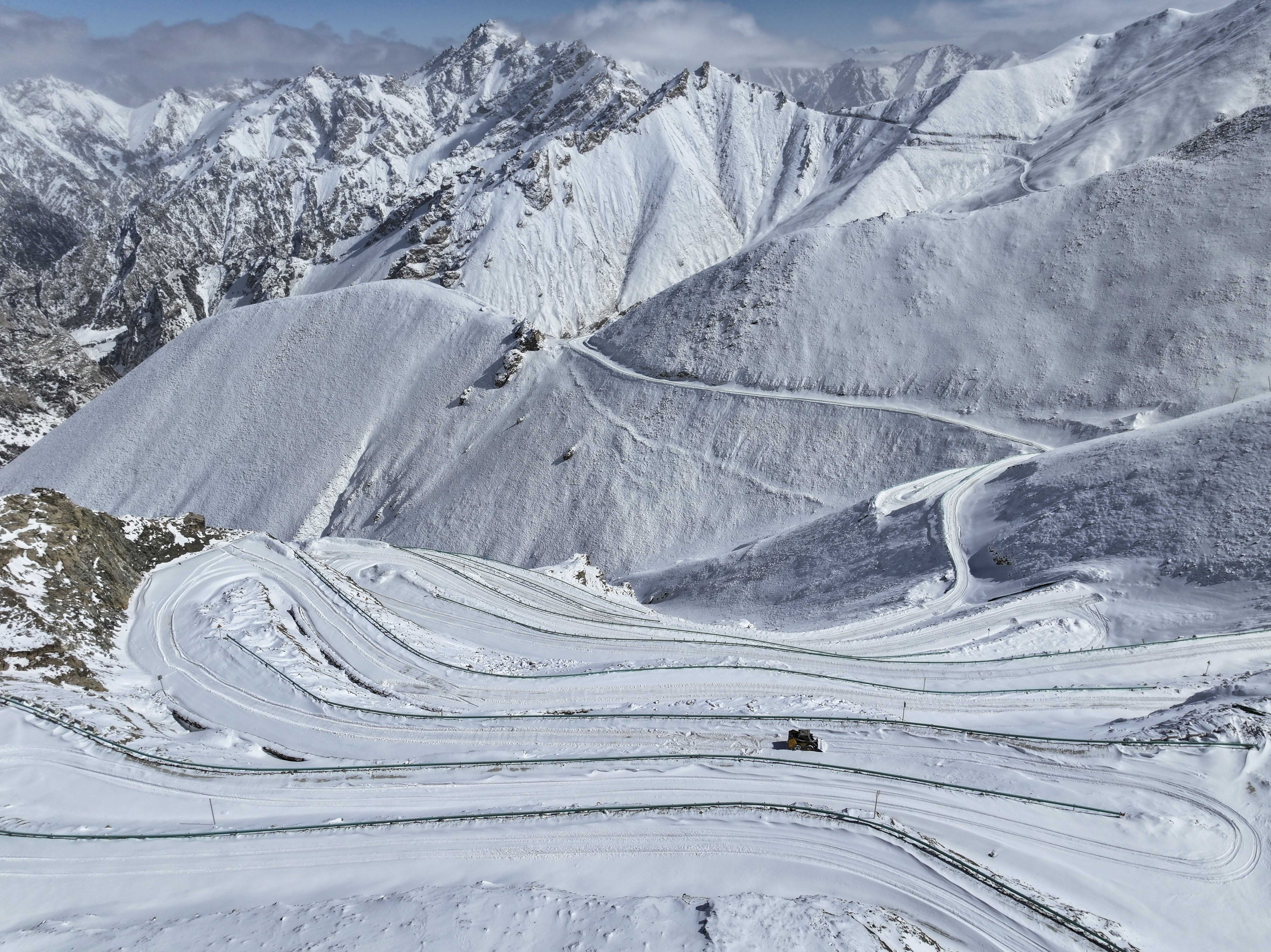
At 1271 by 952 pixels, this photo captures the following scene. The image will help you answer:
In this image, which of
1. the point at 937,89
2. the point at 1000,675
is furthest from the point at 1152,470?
the point at 937,89

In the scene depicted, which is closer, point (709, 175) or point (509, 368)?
point (509, 368)

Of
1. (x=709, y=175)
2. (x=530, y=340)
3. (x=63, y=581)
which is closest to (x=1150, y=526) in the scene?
(x=63, y=581)

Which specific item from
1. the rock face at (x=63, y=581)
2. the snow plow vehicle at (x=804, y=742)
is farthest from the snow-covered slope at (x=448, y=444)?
the snow plow vehicle at (x=804, y=742)

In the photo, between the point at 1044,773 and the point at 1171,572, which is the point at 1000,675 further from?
the point at 1171,572

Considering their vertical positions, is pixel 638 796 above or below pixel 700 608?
below

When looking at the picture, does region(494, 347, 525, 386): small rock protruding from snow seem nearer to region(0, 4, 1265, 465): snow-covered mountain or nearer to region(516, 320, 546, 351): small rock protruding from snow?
region(516, 320, 546, 351): small rock protruding from snow

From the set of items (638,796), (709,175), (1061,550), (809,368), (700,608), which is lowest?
(638,796)

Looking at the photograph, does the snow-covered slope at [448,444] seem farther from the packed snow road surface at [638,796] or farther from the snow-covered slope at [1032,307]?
the packed snow road surface at [638,796]

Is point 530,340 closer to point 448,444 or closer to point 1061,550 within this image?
point 448,444

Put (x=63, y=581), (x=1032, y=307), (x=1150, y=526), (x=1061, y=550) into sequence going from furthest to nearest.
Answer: (x=1032, y=307) → (x=1061, y=550) → (x=1150, y=526) → (x=63, y=581)
